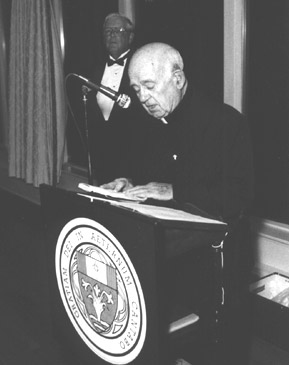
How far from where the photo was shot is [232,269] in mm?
1596

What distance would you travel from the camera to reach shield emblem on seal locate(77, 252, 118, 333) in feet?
4.52

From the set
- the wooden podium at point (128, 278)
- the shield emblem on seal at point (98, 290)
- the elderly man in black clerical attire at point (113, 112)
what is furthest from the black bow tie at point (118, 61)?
the shield emblem on seal at point (98, 290)

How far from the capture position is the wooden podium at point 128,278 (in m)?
1.23

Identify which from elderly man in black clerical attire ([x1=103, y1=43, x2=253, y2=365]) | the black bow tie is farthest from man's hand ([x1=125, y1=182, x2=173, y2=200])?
the black bow tie

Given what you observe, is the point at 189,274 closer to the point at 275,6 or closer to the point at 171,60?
the point at 171,60

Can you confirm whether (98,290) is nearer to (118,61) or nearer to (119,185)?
(119,185)

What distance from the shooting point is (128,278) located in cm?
130

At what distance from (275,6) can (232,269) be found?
→ 166cm

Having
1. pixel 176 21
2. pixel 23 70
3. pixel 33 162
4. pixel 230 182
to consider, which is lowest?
pixel 33 162

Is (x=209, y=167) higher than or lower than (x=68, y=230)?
higher

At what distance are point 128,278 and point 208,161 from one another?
55 centimetres

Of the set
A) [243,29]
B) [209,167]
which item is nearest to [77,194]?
[209,167]

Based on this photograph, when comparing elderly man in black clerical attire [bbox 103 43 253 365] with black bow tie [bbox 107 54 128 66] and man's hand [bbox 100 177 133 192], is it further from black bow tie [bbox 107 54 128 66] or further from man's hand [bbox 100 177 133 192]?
black bow tie [bbox 107 54 128 66]

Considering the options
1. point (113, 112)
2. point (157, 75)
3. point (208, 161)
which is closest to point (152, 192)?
point (208, 161)
